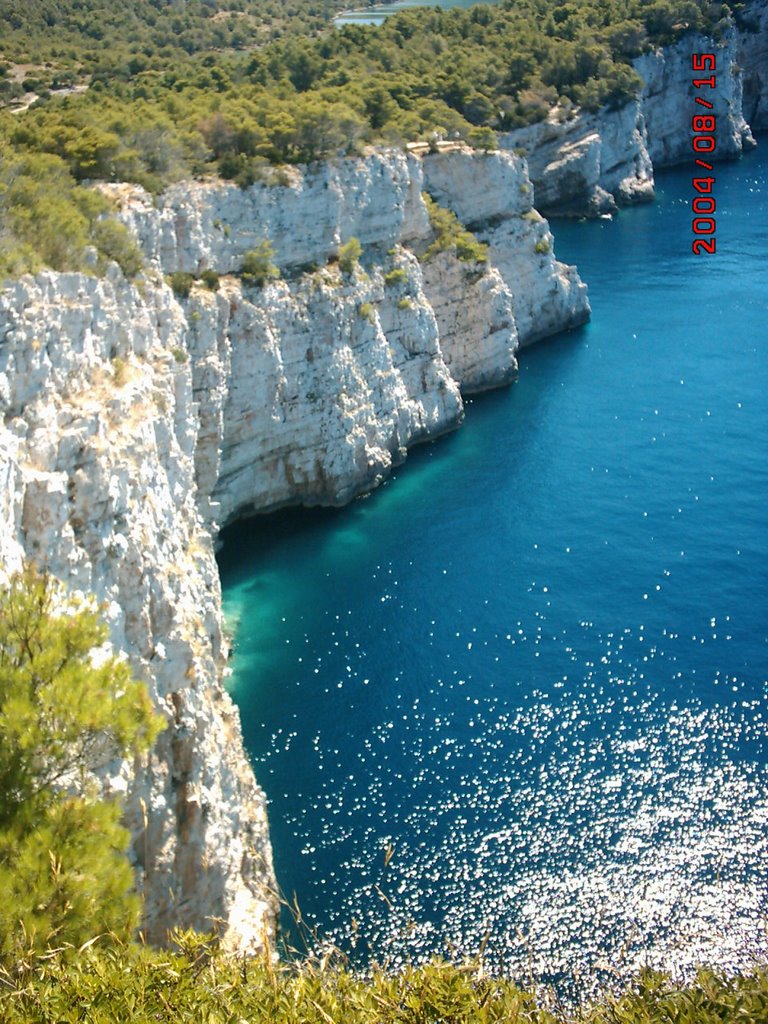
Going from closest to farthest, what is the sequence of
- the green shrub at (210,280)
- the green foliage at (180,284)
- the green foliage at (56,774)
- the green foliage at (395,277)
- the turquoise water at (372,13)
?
the green foliage at (56,774)
the green foliage at (180,284)
the green shrub at (210,280)
the green foliage at (395,277)
the turquoise water at (372,13)

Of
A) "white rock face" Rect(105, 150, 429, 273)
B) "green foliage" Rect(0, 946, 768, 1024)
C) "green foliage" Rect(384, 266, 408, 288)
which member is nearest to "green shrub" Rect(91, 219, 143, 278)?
"white rock face" Rect(105, 150, 429, 273)

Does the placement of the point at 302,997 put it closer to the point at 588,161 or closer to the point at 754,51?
the point at 588,161

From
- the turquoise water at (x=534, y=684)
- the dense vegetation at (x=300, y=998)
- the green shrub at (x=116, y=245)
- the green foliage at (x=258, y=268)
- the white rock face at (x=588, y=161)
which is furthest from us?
the white rock face at (x=588, y=161)

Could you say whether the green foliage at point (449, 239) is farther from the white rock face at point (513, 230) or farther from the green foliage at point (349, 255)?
the green foliage at point (349, 255)

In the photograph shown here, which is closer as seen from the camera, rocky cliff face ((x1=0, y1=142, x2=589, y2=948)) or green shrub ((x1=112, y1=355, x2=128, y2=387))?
rocky cliff face ((x1=0, y1=142, x2=589, y2=948))

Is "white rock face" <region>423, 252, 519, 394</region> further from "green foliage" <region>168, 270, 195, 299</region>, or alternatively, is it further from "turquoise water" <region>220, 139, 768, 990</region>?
"green foliage" <region>168, 270, 195, 299</region>

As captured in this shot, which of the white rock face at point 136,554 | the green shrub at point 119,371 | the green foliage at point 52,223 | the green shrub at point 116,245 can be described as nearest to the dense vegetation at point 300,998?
the white rock face at point 136,554

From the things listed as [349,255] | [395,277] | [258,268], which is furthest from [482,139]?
[258,268]
